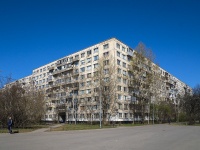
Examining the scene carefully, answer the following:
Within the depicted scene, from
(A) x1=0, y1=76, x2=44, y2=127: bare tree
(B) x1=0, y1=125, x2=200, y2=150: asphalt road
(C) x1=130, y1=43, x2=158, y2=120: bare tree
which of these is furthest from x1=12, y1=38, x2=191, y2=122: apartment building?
(B) x1=0, y1=125, x2=200, y2=150: asphalt road

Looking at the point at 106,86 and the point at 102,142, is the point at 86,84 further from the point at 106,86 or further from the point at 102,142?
the point at 102,142

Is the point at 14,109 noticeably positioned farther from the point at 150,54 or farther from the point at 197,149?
the point at 150,54

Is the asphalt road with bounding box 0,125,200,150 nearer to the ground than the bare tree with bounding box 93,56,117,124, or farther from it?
nearer to the ground

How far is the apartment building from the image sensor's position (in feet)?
204

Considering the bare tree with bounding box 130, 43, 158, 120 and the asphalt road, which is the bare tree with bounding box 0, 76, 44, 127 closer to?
the asphalt road

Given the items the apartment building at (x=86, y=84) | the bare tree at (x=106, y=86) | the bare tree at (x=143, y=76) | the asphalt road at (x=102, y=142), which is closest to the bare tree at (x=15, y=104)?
the asphalt road at (x=102, y=142)

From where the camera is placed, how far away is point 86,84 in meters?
69.2

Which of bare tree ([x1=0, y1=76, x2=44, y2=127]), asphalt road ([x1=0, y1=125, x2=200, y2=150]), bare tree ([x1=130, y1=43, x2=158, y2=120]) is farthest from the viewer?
bare tree ([x1=130, y1=43, x2=158, y2=120])

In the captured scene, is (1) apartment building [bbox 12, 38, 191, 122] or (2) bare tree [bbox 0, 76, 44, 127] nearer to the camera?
(2) bare tree [bbox 0, 76, 44, 127]

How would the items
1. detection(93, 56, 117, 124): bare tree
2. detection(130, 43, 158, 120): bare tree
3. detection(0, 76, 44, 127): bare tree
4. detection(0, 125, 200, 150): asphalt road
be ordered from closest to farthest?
detection(0, 125, 200, 150): asphalt road, detection(0, 76, 44, 127): bare tree, detection(93, 56, 117, 124): bare tree, detection(130, 43, 158, 120): bare tree

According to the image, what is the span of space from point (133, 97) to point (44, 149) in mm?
57416

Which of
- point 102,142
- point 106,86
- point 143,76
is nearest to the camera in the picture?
point 102,142

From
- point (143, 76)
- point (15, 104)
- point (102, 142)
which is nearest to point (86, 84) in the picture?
point (143, 76)

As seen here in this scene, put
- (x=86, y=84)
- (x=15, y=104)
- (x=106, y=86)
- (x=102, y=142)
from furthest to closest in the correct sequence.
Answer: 1. (x=86, y=84)
2. (x=106, y=86)
3. (x=15, y=104)
4. (x=102, y=142)
